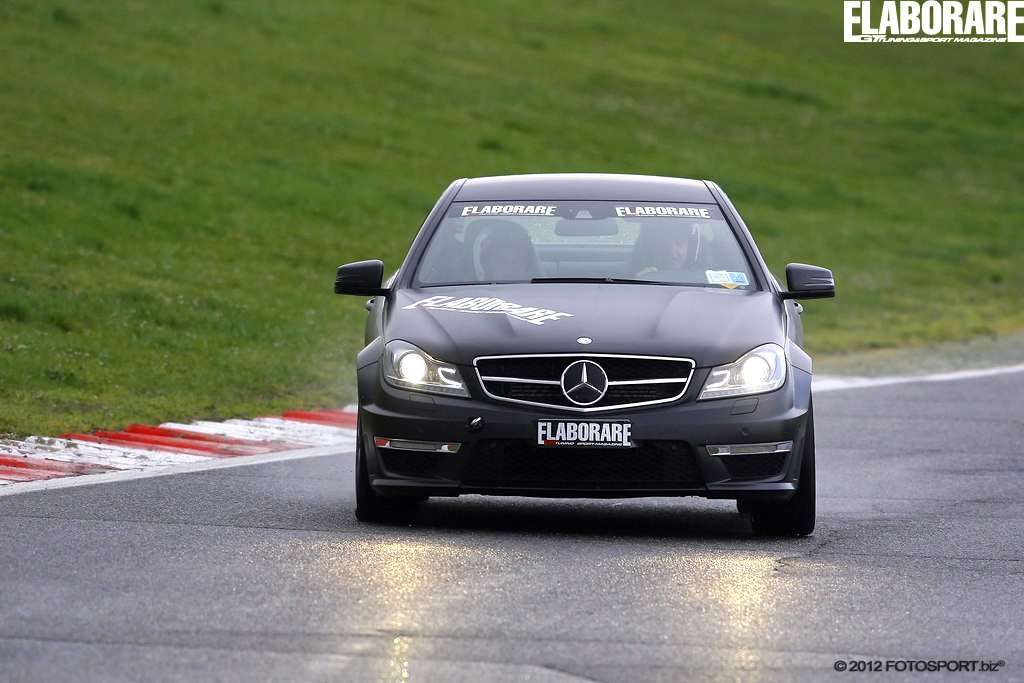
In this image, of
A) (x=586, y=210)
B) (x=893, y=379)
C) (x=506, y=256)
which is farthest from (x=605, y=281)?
(x=893, y=379)

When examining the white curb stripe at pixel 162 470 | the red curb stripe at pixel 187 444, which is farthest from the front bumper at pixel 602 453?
the red curb stripe at pixel 187 444

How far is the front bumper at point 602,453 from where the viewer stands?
29.5 feet

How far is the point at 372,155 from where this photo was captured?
32.2 metres

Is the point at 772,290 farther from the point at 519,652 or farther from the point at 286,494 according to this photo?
the point at 519,652

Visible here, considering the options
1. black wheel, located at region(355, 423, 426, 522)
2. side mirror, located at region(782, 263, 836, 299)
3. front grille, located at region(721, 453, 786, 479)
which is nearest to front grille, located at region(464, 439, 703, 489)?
front grille, located at region(721, 453, 786, 479)

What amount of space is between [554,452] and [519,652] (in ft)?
7.64

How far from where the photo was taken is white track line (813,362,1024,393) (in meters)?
18.4

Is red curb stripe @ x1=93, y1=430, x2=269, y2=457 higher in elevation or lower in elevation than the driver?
lower

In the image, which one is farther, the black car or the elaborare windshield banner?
the elaborare windshield banner

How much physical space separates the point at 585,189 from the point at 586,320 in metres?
1.75

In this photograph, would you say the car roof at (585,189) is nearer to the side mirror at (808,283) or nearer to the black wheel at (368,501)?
the side mirror at (808,283)

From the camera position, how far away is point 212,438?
13195 millimetres

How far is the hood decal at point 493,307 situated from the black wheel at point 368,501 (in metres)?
0.68

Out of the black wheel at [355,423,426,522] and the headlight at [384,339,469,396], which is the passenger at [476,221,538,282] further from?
the black wheel at [355,423,426,522]
